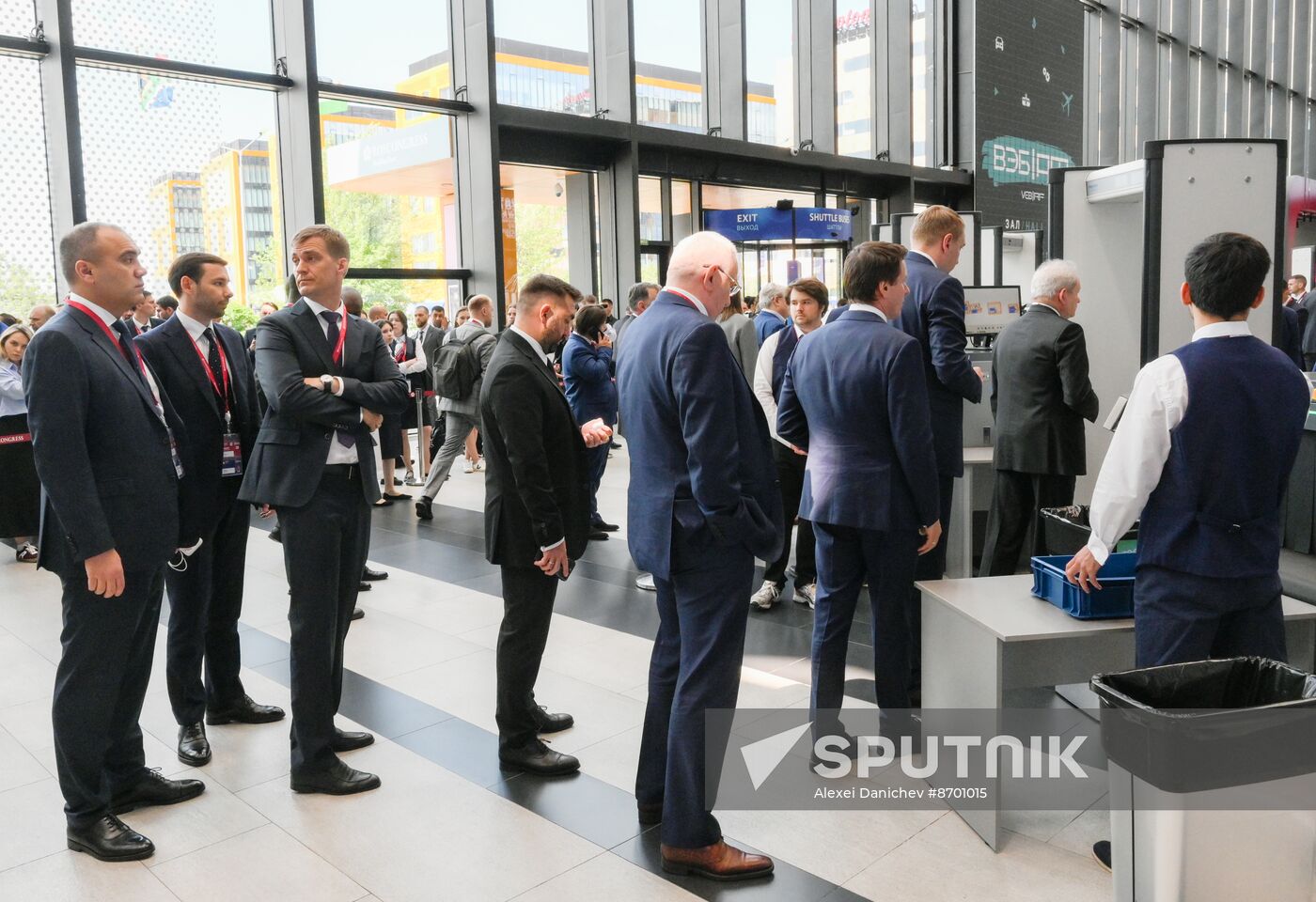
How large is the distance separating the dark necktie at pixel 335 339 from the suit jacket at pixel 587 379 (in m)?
2.86

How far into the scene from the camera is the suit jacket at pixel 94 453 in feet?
7.97

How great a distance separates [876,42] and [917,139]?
5.68 ft

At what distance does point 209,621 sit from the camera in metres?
3.49

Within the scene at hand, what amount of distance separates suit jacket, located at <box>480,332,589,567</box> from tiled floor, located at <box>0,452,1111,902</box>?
71 cm

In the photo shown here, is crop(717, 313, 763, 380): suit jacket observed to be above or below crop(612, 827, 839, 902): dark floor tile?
above

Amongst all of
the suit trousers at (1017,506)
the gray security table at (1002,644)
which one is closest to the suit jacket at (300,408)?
the gray security table at (1002,644)

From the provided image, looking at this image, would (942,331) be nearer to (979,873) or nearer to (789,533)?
(789,533)

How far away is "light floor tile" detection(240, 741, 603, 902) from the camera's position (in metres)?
2.47

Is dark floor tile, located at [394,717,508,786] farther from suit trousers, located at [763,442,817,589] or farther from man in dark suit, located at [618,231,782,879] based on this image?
suit trousers, located at [763,442,817,589]

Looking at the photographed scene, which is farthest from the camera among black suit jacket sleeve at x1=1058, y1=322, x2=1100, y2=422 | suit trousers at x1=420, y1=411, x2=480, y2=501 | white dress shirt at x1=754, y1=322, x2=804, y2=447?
suit trousers at x1=420, y1=411, x2=480, y2=501

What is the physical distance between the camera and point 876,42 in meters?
15.2

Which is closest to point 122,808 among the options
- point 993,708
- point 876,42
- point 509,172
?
point 993,708

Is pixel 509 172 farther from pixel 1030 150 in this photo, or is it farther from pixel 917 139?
pixel 1030 150

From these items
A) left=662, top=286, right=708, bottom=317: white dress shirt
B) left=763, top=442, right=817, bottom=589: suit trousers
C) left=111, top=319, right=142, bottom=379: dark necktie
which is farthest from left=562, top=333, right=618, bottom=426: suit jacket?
left=662, top=286, right=708, bottom=317: white dress shirt
